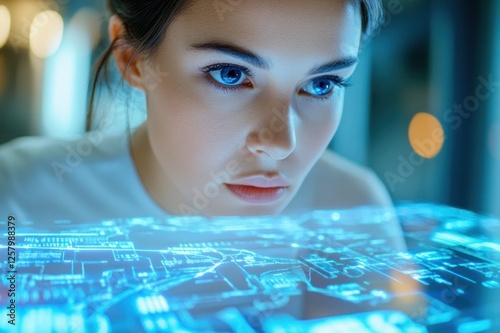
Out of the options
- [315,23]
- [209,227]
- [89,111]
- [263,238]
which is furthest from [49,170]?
[315,23]

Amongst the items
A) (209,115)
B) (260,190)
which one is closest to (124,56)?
(209,115)

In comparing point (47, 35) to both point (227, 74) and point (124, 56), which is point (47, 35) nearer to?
point (124, 56)

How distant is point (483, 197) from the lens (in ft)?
4.30

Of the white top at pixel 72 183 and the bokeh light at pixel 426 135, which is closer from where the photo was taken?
the white top at pixel 72 183

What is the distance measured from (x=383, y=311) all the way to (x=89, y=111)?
0.63m

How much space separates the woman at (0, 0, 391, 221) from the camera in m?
0.61

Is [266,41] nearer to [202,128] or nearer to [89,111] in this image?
[202,128]

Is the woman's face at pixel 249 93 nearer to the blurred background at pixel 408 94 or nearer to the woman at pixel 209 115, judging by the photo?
the woman at pixel 209 115

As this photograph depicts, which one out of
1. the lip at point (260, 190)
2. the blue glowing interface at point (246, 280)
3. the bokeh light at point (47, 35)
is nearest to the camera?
the blue glowing interface at point (246, 280)

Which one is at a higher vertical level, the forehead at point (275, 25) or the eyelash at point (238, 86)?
the forehead at point (275, 25)

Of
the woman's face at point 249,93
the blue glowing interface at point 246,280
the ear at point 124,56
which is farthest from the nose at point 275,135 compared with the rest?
the ear at point 124,56

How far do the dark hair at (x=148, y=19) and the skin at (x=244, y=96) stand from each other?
0.04ft

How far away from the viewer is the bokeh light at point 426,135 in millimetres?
1353

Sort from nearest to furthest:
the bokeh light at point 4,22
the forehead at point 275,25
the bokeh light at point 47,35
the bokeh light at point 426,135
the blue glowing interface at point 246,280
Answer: the blue glowing interface at point 246,280 < the forehead at point 275,25 < the bokeh light at point 4,22 < the bokeh light at point 47,35 < the bokeh light at point 426,135
